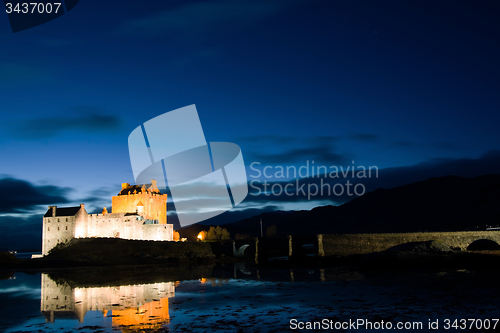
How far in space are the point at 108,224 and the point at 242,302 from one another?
4297cm

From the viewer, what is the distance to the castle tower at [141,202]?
6681 cm

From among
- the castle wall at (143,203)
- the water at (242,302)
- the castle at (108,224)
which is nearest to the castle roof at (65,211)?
the castle at (108,224)

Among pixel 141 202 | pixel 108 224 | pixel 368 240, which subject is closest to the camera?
pixel 368 240

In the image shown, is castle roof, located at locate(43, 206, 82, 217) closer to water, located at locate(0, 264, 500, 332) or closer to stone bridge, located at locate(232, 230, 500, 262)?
water, located at locate(0, 264, 500, 332)

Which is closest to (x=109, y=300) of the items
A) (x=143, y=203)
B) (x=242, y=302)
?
(x=242, y=302)

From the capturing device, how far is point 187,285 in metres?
30.5

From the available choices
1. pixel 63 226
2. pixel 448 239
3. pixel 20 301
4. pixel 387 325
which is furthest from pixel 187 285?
pixel 448 239

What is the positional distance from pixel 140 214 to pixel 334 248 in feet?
102

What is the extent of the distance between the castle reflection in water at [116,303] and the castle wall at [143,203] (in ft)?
115

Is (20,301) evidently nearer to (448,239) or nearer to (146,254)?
(146,254)

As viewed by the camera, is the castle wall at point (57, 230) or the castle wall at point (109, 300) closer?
the castle wall at point (109, 300)

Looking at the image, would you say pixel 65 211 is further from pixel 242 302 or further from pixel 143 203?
pixel 242 302

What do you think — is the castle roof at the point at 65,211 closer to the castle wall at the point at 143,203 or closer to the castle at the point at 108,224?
the castle at the point at 108,224

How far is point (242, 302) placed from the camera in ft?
73.5
